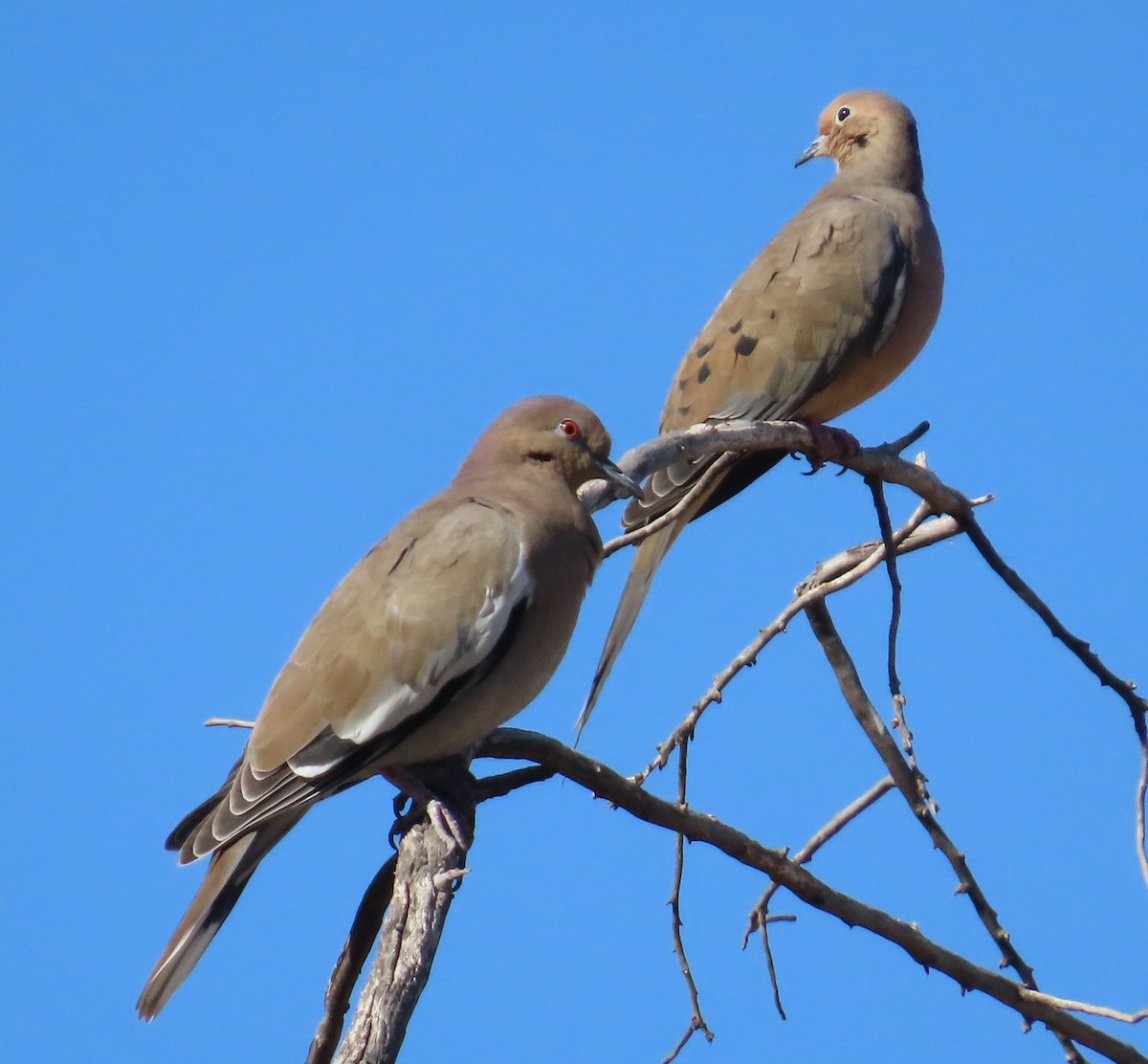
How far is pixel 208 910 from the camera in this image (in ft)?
10.7

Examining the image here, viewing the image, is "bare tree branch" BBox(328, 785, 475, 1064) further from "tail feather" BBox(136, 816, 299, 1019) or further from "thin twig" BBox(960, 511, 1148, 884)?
"thin twig" BBox(960, 511, 1148, 884)

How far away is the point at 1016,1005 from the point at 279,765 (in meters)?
1.55

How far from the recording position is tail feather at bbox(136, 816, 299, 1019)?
126 inches

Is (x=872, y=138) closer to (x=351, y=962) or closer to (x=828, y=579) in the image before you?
(x=828, y=579)

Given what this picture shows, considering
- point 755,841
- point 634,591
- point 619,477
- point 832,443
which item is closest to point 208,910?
point 755,841

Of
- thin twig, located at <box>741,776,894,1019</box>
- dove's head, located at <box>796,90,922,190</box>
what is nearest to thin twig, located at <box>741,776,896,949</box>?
thin twig, located at <box>741,776,894,1019</box>

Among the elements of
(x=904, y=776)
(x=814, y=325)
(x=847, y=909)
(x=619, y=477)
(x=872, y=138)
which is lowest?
(x=847, y=909)

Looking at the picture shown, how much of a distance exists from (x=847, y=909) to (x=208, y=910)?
127 centimetres

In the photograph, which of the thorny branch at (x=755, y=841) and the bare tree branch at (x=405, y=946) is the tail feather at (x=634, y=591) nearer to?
the thorny branch at (x=755, y=841)

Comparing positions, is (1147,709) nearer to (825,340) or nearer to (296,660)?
(825,340)

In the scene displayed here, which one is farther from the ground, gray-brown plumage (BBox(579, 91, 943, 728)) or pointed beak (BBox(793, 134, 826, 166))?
pointed beak (BBox(793, 134, 826, 166))

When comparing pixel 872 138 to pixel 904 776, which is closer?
pixel 904 776

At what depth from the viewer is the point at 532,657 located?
11.4 ft

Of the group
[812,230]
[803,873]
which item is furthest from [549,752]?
[812,230]
